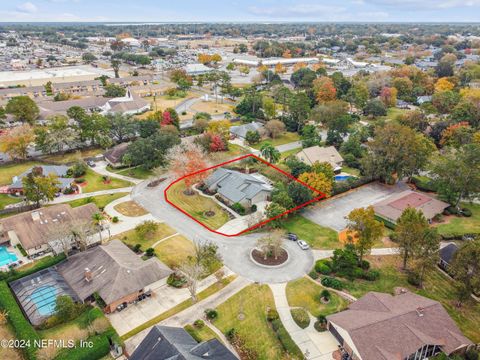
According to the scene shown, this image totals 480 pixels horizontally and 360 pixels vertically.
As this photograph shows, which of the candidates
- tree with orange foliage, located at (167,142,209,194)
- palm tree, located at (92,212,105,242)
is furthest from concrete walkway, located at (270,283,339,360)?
tree with orange foliage, located at (167,142,209,194)

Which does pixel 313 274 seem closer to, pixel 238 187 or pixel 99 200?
pixel 238 187

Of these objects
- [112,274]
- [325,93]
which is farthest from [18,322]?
[325,93]

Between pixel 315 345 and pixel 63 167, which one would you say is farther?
pixel 63 167

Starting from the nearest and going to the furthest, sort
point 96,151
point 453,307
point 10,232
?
point 453,307 → point 10,232 → point 96,151

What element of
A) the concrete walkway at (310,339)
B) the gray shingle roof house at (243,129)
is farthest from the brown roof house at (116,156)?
the concrete walkway at (310,339)

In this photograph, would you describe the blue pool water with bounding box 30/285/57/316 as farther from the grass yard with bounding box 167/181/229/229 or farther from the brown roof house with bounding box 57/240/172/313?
the grass yard with bounding box 167/181/229/229

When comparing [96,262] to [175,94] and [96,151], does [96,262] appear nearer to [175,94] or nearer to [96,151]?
[96,151]

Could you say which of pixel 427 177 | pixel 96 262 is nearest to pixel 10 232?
pixel 96 262
